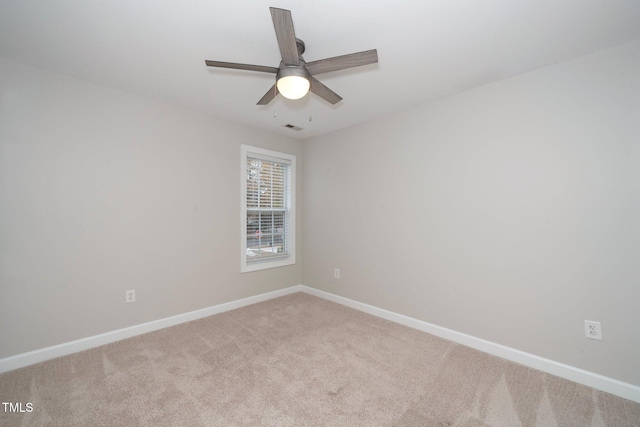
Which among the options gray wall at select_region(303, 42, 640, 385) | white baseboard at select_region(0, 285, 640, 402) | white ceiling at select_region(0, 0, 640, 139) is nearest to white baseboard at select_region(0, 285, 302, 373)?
white baseboard at select_region(0, 285, 640, 402)

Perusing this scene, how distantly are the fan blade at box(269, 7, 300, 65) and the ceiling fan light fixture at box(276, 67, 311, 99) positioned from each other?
0.15 feet

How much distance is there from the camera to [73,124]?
2.39 m

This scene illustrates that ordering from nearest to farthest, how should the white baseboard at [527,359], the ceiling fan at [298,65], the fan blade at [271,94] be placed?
the ceiling fan at [298,65]
the white baseboard at [527,359]
the fan blade at [271,94]

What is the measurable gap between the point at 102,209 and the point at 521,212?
3.80 m

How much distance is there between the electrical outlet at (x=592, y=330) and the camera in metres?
1.92

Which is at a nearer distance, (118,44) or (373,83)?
(118,44)

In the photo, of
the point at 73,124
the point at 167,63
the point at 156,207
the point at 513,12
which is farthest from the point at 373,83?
the point at 73,124

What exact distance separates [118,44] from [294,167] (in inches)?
100

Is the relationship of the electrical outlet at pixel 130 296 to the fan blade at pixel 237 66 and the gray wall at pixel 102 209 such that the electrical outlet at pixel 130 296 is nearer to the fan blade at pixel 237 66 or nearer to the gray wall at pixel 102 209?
the gray wall at pixel 102 209

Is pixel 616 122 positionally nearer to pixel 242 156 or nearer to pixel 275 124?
pixel 275 124

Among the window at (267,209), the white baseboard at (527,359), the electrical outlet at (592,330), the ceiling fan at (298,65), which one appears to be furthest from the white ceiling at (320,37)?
the white baseboard at (527,359)

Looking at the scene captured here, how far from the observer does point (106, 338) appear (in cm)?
251

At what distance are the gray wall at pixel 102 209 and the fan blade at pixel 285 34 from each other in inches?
78.1

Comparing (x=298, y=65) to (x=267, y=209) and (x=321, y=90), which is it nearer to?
(x=321, y=90)
